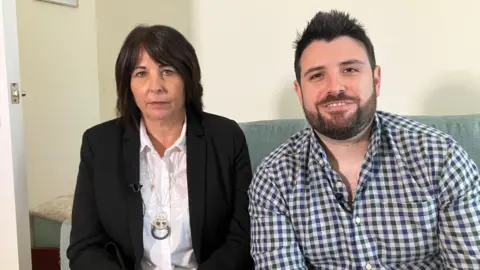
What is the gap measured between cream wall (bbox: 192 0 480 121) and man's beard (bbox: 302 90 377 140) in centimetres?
56

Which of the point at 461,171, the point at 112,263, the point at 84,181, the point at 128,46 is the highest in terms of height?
the point at 128,46

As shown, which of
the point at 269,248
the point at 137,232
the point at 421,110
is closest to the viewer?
the point at 269,248

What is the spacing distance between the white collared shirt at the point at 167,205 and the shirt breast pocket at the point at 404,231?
0.54m

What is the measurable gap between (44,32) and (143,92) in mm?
1331

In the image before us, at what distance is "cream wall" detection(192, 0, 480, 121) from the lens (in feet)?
5.28

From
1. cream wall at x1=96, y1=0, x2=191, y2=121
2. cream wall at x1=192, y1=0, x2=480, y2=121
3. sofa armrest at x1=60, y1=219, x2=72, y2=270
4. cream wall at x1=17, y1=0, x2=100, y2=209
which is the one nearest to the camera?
sofa armrest at x1=60, y1=219, x2=72, y2=270

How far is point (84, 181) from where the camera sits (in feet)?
4.57

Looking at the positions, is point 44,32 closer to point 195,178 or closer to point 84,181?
A: point 84,181

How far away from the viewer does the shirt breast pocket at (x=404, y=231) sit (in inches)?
44.8

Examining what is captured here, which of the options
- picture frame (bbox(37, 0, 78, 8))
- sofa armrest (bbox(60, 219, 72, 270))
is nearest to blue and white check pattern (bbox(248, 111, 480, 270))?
sofa armrest (bbox(60, 219, 72, 270))

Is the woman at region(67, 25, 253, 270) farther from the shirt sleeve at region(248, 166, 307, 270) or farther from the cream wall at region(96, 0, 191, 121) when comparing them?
the cream wall at region(96, 0, 191, 121)

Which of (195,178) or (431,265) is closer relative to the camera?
(431,265)

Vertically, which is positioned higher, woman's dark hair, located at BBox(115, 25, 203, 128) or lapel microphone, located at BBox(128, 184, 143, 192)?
woman's dark hair, located at BBox(115, 25, 203, 128)

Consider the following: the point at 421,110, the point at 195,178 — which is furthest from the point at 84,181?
the point at 421,110
